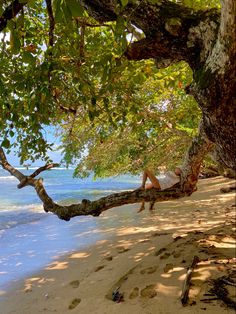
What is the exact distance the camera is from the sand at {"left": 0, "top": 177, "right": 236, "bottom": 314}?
396cm

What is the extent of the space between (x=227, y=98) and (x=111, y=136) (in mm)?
8939

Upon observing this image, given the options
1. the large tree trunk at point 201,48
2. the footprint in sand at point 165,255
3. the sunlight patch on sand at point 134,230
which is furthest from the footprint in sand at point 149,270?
the sunlight patch on sand at point 134,230

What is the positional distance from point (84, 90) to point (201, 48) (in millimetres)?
1286

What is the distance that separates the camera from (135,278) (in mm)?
4754

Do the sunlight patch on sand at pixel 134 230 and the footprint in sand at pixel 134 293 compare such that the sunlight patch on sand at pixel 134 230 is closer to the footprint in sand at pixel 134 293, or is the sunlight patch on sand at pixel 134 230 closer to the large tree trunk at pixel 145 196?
the footprint in sand at pixel 134 293

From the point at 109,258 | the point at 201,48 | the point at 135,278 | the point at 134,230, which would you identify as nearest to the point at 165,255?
the point at 135,278

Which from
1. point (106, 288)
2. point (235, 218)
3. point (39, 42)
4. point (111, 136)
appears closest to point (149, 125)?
point (111, 136)

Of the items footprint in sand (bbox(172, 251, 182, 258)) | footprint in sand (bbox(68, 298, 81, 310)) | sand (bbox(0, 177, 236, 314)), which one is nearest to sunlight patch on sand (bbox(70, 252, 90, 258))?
sand (bbox(0, 177, 236, 314))

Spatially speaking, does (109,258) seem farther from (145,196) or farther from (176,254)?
(145,196)

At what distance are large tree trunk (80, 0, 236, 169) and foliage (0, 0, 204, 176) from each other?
0.27m

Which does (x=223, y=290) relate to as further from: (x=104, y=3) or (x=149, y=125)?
(x=149, y=125)

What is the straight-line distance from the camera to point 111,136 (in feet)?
36.5

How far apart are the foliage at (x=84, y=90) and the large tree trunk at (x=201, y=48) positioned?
27cm

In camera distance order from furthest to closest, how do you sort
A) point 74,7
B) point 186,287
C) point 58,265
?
point 58,265 < point 186,287 < point 74,7
